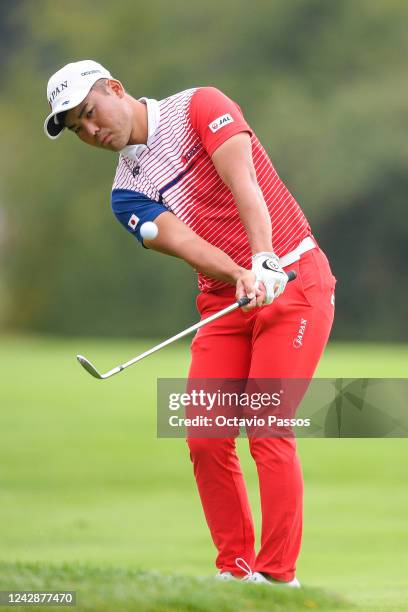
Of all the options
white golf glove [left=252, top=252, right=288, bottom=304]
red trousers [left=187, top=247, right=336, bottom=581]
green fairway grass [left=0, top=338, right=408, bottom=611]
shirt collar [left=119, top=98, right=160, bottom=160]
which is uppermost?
shirt collar [left=119, top=98, right=160, bottom=160]

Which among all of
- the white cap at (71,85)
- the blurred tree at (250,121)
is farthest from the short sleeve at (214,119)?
the blurred tree at (250,121)

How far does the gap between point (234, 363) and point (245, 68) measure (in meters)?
38.3

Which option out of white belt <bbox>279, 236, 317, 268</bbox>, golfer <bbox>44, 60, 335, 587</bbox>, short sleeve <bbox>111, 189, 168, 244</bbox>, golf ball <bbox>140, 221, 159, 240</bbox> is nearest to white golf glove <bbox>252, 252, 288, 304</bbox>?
golfer <bbox>44, 60, 335, 587</bbox>

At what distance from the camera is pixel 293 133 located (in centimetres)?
3938

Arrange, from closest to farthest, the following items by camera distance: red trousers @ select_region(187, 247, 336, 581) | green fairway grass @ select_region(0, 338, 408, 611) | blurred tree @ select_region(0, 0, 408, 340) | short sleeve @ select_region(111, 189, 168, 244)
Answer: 1. green fairway grass @ select_region(0, 338, 408, 611)
2. red trousers @ select_region(187, 247, 336, 581)
3. short sleeve @ select_region(111, 189, 168, 244)
4. blurred tree @ select_region(0, 0, 408, 340)

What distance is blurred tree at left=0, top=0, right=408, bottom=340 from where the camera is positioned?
38.4m

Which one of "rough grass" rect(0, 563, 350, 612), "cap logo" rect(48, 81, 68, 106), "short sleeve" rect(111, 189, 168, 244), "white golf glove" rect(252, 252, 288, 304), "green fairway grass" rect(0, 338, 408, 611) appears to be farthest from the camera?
"short sleeve" rect(111, 189, 168, 244)

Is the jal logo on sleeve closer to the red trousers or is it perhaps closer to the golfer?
the golfer

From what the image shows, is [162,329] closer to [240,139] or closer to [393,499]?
[393,499]

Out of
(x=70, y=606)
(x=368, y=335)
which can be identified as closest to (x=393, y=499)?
(x=70, y=606)

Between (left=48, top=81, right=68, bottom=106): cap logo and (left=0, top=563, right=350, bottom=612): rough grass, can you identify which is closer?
(left=0, top=563, right=350, bottom=612): rough grass

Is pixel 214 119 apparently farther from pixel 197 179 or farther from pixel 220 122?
pixel 197 179

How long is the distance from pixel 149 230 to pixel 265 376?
26.9 inches

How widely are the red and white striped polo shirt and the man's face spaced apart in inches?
3.4
